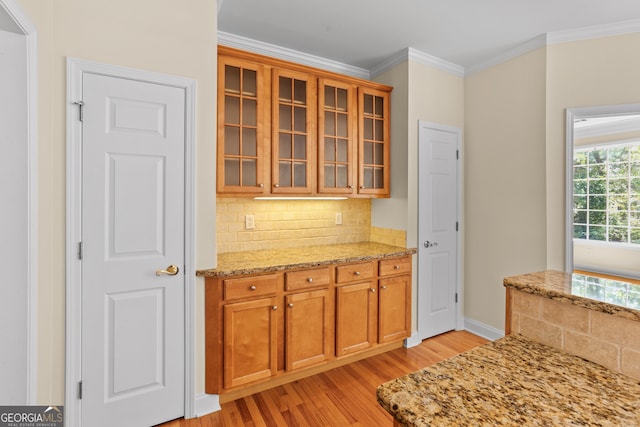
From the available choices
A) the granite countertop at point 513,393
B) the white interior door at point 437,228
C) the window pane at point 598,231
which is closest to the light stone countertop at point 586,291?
the granite countertop at point 513,393

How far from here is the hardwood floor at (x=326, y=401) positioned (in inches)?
81.3

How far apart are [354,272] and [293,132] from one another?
1287mm

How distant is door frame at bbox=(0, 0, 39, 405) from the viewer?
1.46 meters

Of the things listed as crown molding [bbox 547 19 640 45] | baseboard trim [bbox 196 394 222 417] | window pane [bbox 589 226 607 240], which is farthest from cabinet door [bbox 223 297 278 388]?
window pane [bbox 589 226 607 240]

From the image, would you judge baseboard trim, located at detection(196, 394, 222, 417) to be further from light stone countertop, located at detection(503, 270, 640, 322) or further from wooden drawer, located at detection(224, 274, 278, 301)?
light stone countertop, located at detection(503, 270, 640, 322)

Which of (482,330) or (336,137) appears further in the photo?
(482,330)

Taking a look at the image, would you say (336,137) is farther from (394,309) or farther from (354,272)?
(394,309)

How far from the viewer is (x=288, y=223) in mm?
3078

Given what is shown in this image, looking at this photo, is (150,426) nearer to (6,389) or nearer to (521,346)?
(6,389)

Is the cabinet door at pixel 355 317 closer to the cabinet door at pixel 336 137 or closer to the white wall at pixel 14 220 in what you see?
the cabinet door at pixel 336 137

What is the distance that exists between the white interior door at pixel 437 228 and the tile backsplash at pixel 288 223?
0.66m

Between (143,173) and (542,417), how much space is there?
2.12 meters

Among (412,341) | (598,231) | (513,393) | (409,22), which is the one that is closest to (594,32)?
(409,22)

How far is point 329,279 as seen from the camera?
8.42 feet
